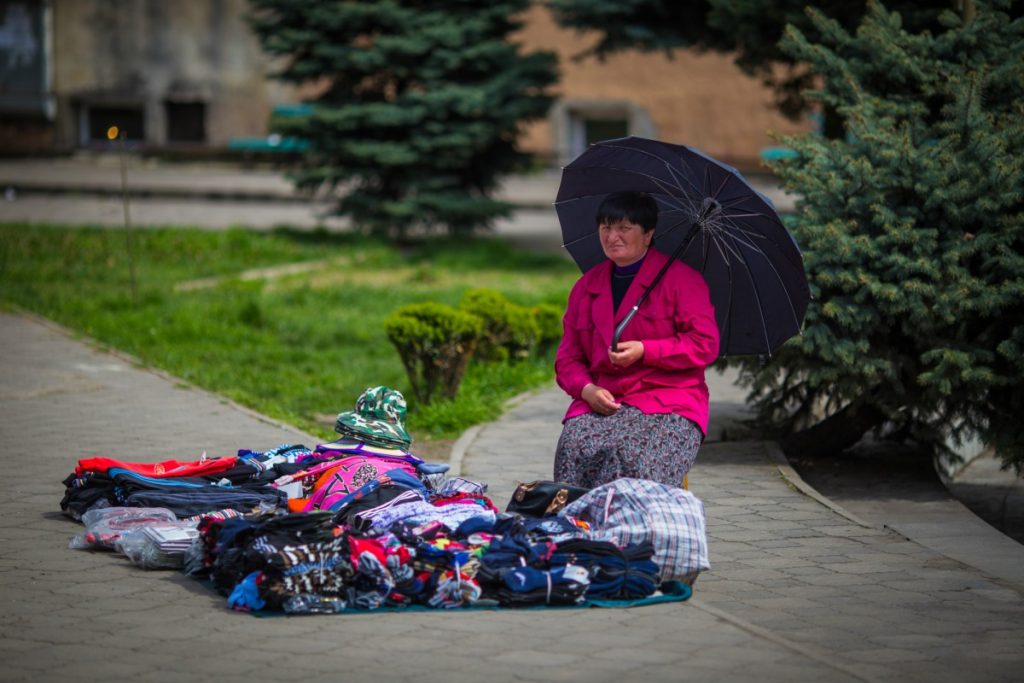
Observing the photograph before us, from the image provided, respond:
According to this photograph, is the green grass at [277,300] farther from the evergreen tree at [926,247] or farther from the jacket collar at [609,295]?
the jacket collar at [609,295]

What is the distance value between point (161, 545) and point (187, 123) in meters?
36.4

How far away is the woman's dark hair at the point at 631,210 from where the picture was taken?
6961 mm

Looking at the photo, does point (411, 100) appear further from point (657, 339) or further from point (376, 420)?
point (657, 339)

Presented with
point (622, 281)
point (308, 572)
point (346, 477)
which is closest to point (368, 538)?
point (308, 572)

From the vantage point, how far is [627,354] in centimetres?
686

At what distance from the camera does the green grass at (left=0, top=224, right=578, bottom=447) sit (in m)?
12.4

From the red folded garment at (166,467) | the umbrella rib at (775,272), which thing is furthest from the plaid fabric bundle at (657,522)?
the red folded garment at (166,467)

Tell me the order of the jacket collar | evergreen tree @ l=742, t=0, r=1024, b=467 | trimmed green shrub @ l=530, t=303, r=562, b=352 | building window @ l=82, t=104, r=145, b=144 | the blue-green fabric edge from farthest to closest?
1. building window @ l=82, t=104, r=145, b=144
2. trimmed green shrub @ l=530, t=303, r=562, b=352
3. evergreen tree @ l=742, t=0, r=1024, b=467
4. the jacket collar
5. the blue-green fabric edge

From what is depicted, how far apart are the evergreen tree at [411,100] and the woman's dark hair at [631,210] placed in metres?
14.2

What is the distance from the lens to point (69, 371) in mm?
12391

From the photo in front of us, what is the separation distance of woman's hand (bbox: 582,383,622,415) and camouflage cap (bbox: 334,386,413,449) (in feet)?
3.47

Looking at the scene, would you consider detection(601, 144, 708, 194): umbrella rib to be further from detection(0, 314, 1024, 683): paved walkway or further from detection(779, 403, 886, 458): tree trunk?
detection(779, 403, 886, 458): tree trunk

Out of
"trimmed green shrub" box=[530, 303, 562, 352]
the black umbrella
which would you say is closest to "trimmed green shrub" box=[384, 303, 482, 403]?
"trimmed green shrub" box=[530, 303, 562, 352]

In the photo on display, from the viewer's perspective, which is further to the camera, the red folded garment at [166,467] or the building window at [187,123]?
the building window at [187,123]
